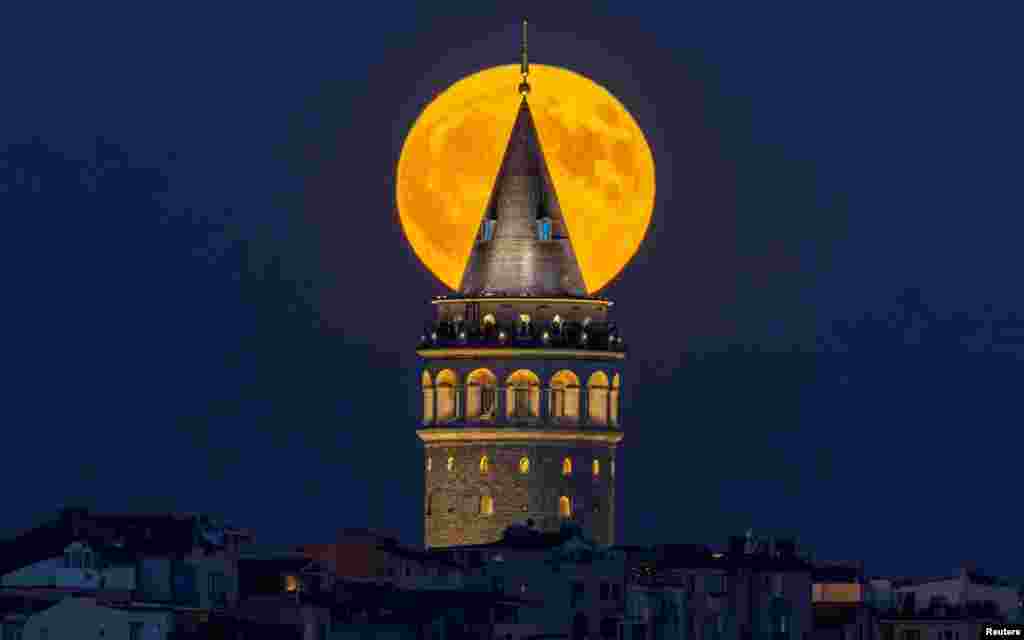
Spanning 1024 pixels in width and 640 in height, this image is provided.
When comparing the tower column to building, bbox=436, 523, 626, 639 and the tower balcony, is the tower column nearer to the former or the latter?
the tower balcony

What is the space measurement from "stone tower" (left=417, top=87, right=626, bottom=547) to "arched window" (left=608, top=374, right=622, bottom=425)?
55 centimetres

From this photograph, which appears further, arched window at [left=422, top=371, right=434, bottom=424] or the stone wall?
arched window at [left=422, top=371, right=434, bottom=424]

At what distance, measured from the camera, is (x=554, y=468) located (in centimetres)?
18912

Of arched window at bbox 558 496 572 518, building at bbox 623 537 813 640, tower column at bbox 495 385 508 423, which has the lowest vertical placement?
building at bbox 623 537 813 640

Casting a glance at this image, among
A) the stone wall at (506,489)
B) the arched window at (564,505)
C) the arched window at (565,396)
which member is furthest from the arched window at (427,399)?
the arched window at (564,505)

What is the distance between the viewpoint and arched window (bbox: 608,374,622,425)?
626 feet

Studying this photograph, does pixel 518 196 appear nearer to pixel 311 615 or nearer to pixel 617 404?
pixel 617 404

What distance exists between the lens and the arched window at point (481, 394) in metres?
190

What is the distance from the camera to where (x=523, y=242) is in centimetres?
18975

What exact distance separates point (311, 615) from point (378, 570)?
335 inches

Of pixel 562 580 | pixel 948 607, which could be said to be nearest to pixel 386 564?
pixel 562 580

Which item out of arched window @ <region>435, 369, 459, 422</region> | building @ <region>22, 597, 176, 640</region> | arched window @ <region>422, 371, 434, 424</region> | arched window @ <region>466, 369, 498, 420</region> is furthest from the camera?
arched window @ <region>422, 371, 434, 424</region>

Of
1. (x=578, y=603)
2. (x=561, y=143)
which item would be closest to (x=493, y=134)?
(x=561, y=143)

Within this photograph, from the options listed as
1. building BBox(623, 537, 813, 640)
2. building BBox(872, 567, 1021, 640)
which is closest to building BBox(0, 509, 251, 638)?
building BBox(623, 537, 813, 640)
